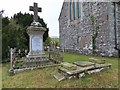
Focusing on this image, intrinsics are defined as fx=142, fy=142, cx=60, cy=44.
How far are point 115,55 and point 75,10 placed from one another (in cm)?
864

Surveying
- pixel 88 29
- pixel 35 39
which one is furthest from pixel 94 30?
pixel 35 39

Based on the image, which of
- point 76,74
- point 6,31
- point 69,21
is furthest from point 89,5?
point 76,74

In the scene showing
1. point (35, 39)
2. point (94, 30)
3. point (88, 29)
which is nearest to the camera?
point (35, 39)

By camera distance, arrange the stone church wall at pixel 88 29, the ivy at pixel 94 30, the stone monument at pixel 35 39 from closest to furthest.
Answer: the stone monument at pixel 35 39, the stone church wall at pixel 88 29, the ivy at pixel 94 30

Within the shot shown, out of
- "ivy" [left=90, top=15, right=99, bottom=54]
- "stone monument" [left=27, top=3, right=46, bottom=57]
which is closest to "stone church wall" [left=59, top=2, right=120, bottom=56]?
"ivy" [left=90, top=15, right=99, bottom=54]

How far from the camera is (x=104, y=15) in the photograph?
1353cm

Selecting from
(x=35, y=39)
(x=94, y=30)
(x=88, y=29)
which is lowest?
(x=35, y=39)

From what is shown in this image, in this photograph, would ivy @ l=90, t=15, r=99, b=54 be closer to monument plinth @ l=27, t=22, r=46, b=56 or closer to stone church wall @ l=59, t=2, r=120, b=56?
stone church wall @ l=59, t=2, r=120, b=56

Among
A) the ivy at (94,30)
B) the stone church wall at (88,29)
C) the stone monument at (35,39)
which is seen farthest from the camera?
the ivy at (94,30)

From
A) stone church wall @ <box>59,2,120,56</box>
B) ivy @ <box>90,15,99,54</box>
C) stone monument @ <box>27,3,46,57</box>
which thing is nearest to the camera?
stone monument @ <box>27,3,46,57</box>

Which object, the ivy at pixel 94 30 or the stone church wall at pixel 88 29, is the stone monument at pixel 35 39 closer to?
the stone church wall at pixel 88 29

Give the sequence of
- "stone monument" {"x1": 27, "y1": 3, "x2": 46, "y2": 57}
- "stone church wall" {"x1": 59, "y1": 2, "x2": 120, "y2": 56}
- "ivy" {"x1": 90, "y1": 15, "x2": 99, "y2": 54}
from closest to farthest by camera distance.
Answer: "stone monument" {"x1": 27, "y1": 3, "x2": 46, "y2": 57} < "stone church wall" {"x1": 59, "y1": 2, "x2": 120, "y2": 56} < "ivy" {"x1": 90, "y1": 15, "x2": 99, "y2": 54}

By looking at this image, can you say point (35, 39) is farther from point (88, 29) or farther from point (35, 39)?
point (88, 29)

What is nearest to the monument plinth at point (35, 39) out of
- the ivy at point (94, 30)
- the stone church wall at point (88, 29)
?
the stone church wall at point (88, 29)
